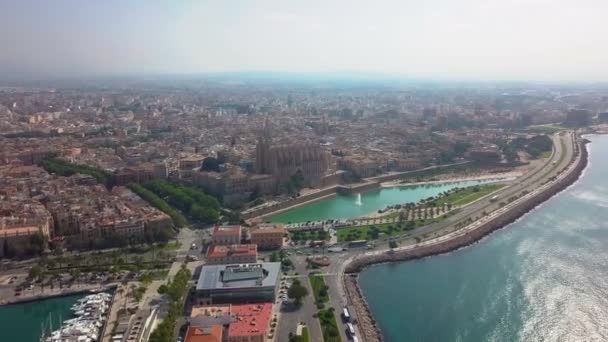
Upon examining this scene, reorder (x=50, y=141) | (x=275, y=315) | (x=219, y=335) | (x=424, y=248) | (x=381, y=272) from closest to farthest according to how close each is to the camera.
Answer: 1. (x=219, y=335)
2. (x=275, y=315)
3. (x=381, y=272)
4. (x=424, y=248)
5. (x=50, y=141)

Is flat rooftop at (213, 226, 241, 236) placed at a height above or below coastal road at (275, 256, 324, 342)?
above

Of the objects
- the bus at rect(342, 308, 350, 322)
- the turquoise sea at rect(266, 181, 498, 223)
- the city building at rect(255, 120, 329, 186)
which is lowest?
the turquoise sea at rect(266, 181, 498, 223)

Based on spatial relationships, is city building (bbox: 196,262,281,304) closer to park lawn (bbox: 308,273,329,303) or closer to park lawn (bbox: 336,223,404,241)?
park lawn (bbox: 308,273,329,303)

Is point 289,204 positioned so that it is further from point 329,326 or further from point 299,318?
point 329,326

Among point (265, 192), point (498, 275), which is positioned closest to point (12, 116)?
point (265, 192)

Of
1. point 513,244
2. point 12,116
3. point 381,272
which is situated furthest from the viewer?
point 12,116

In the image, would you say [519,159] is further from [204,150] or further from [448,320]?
[448,320]

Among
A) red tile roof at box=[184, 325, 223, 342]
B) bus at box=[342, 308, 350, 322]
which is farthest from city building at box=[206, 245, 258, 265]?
red tile roof at box=[184, 325, 223, 342]
